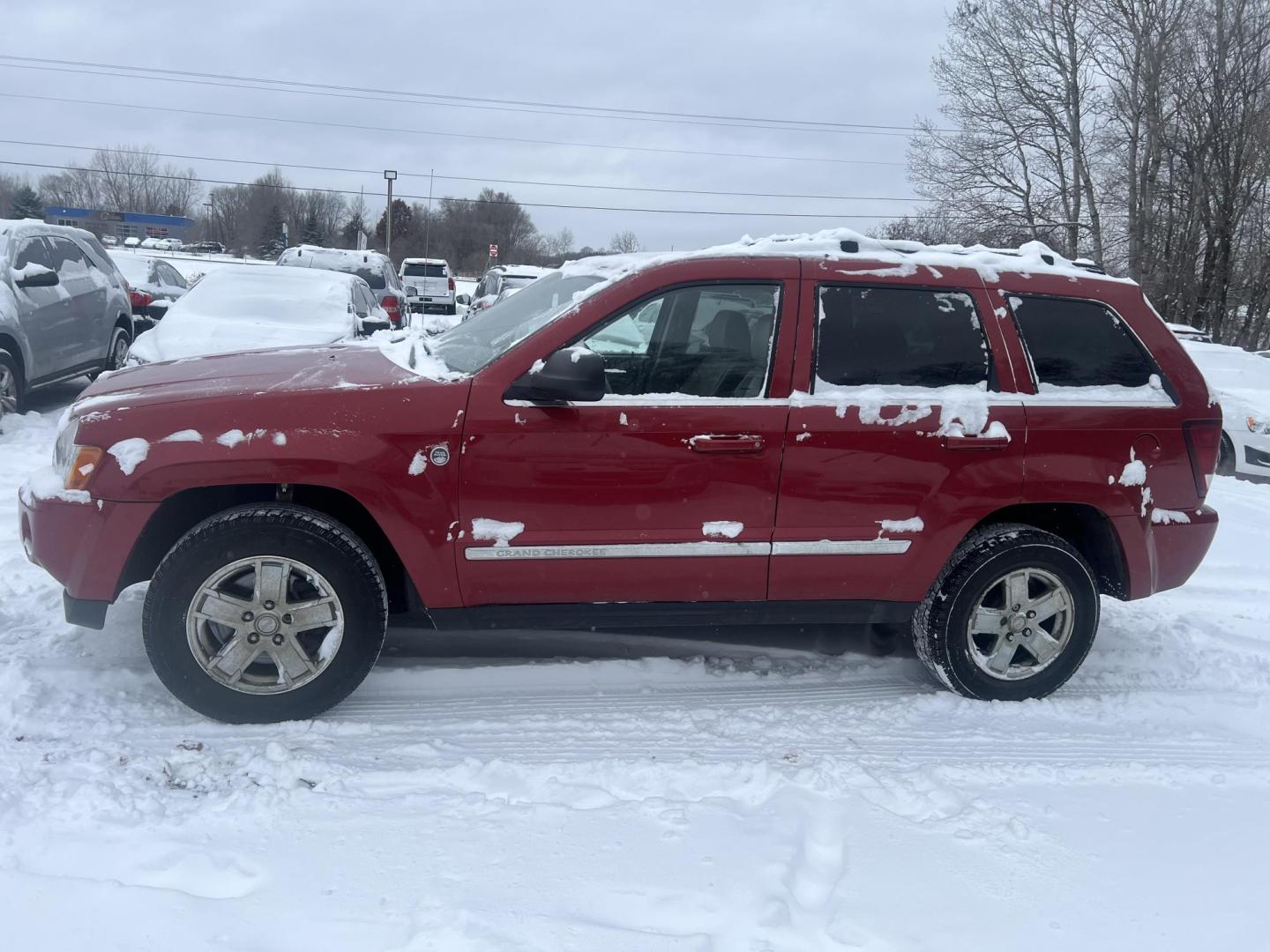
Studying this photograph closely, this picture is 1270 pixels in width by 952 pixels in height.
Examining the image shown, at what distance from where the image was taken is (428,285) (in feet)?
93.9

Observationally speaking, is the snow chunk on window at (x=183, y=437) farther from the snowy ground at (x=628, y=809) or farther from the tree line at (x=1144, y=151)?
the tree line at (x=1144, y=151)

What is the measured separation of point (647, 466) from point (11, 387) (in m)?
7.17

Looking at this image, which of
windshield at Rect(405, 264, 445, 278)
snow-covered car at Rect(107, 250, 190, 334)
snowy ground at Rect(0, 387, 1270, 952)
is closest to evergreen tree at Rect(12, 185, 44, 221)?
windshield at Rect(405, 264, 445, 278)

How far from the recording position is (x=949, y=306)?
416 centimetres

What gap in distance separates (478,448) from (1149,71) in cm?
3228

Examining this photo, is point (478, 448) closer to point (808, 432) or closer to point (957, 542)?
point (808, 432)

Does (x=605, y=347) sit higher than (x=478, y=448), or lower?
higher

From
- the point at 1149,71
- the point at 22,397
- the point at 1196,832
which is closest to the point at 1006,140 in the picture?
the point at 1149,71

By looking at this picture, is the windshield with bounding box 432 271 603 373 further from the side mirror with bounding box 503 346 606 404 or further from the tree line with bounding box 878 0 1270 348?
the tree line with bounding box 878 0 1270 348

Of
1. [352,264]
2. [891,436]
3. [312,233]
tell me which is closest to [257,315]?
[891,436]

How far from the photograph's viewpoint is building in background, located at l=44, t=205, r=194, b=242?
7256cm

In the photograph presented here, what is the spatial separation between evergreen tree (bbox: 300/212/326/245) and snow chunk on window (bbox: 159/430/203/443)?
72.8 metres

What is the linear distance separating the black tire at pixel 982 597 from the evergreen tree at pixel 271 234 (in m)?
71.9

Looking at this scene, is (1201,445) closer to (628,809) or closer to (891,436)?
(891,436)
